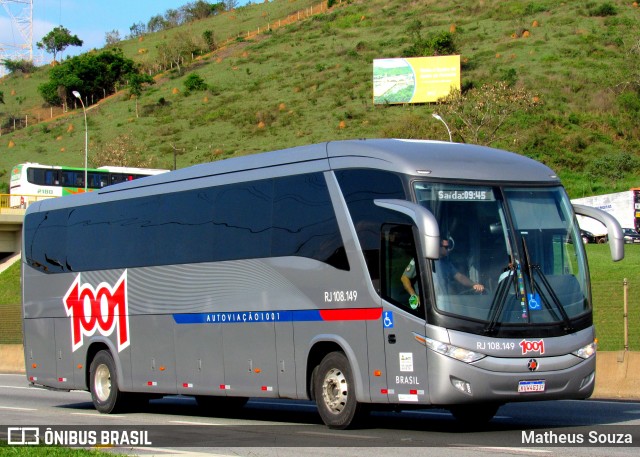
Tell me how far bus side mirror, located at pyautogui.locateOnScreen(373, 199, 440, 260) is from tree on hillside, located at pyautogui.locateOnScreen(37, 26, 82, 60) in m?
170

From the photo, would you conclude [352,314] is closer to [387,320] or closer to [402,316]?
[387,320]

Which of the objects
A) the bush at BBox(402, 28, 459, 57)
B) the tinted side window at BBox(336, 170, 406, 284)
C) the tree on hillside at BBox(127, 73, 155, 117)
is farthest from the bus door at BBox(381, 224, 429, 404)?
the tree on hillside at BBox(127, 73, 155, 117)

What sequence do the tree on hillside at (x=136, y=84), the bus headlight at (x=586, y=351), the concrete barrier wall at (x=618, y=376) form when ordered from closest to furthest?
1. the bus headlight at (x=586, y=351)
2. the concrete barrier wall at (x=618, y=376)
3. the tree on hillside at (x=136, y=84)

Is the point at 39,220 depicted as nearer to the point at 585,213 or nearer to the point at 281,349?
the point at 281,349

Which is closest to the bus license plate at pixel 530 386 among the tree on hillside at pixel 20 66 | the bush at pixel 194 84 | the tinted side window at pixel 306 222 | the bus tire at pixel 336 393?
the bus tire at pixel 336 393

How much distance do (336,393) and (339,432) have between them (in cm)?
54

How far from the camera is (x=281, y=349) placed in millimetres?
14844

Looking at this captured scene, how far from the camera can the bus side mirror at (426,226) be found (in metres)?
11.9

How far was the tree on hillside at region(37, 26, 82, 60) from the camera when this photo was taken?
573 feet

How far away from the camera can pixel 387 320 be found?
42.6ft

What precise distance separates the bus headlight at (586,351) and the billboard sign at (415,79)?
82814 millimetres

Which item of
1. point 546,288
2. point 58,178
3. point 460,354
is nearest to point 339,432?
point 460,354

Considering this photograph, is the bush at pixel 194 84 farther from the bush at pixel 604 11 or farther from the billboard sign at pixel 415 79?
the bush at pixel 604 11

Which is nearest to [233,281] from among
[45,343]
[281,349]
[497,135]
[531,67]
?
[281,349]
